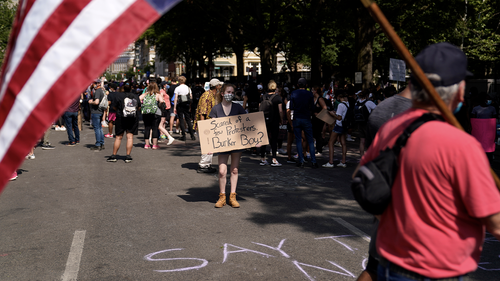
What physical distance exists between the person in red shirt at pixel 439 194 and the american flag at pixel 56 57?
1123 mm

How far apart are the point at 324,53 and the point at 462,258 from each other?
43.8m

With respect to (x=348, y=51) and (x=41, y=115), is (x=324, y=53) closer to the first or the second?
(x=348, y=51)

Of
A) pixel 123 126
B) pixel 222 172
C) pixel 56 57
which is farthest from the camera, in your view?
pixel 123 126

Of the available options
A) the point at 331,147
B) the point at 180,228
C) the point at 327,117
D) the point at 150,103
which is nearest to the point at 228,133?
the point at 180,228

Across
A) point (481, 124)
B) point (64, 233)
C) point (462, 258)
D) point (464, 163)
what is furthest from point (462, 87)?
point (481, 124)

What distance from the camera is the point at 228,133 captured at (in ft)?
24.8

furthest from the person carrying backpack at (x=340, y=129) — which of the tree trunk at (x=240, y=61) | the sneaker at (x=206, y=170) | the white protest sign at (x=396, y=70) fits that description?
the tree trunk at (x=240, y=61)

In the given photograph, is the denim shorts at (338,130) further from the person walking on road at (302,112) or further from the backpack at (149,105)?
the backpack at (149,105)

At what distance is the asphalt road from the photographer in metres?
4.86

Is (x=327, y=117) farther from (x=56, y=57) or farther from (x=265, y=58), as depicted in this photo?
(x=265, y=58)

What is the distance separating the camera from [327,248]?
5.43 metres

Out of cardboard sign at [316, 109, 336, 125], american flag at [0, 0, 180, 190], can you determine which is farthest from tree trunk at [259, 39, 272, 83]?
american flag at [0, 0, 180, 190]

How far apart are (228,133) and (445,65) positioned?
220 inches

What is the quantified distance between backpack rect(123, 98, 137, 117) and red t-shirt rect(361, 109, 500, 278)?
32.8ft
